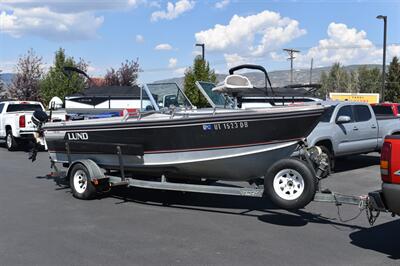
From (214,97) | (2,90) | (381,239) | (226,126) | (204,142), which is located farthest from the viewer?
(2,90)

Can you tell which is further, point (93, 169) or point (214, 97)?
point (214, 97)

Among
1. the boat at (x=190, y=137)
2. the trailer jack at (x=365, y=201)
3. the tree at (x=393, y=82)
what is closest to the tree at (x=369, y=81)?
the tree at (x=393, y=82)

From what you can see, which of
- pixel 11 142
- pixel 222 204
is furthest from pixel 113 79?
pixel 222 204

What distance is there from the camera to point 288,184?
261 inches

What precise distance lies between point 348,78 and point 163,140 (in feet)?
263

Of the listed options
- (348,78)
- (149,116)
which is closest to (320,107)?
(149,116)

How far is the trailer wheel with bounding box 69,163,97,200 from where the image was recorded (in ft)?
28.6

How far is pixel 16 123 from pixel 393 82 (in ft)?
165

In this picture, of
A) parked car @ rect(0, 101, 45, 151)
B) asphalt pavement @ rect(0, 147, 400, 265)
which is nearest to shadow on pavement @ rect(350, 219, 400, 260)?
asphalt pavement @ rect(0, 147, 400, 265)

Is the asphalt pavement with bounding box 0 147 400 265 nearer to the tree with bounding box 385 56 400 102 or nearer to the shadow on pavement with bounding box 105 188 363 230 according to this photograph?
the shadow on pavement with bounding box 105 188 363 230

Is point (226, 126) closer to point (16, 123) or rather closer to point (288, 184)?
point (288, 184)

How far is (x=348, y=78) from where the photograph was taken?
83188 millimetres

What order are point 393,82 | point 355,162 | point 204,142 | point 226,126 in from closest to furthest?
point 226,126 → point 204,142 → point 355,162 → point 393,82

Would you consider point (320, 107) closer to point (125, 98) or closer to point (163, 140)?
point (163, 140)
